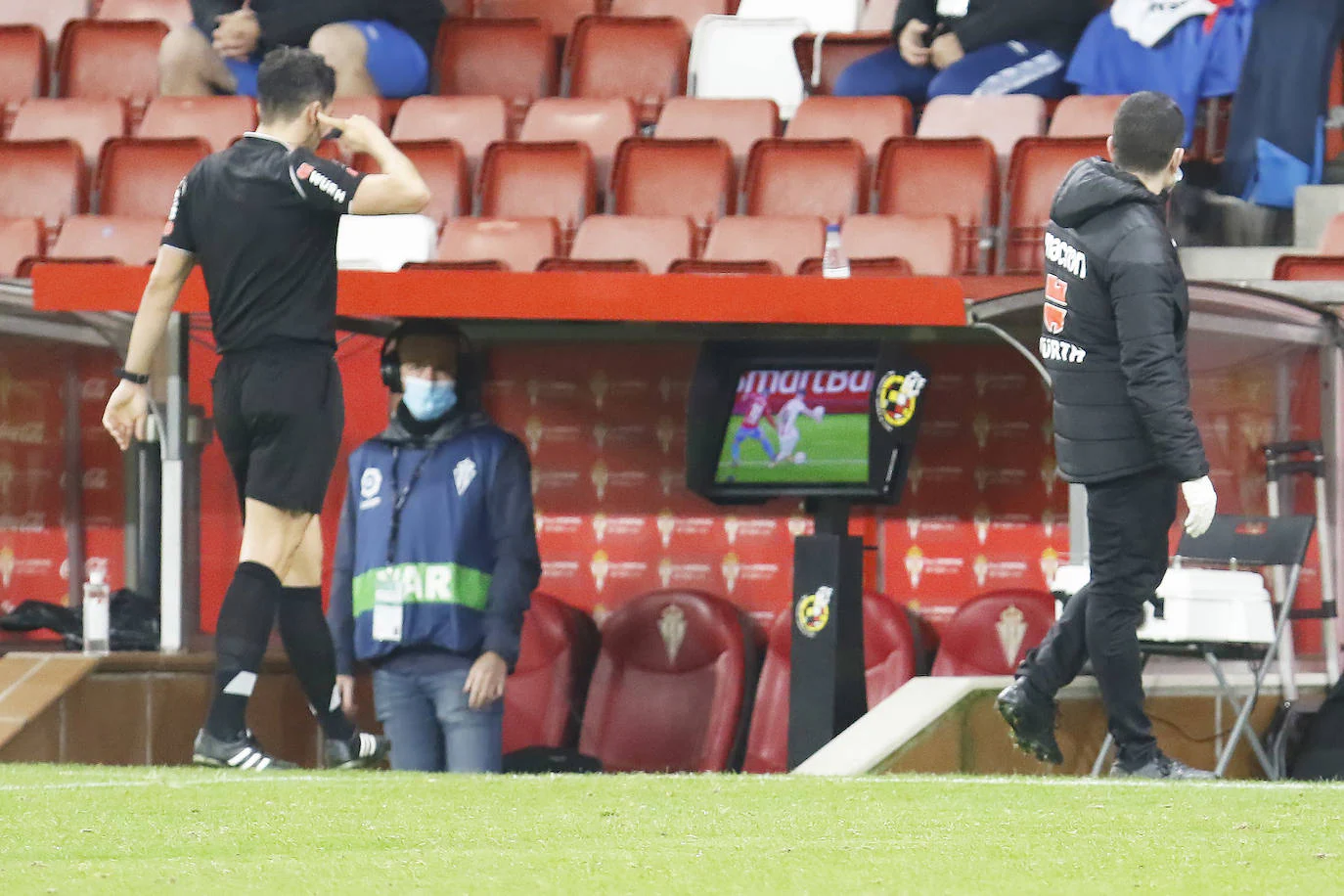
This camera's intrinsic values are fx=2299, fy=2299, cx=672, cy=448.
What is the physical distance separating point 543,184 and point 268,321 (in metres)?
3.99

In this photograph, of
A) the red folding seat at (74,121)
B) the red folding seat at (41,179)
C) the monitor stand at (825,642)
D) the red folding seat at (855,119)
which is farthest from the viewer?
the red folding seat at (74,121)

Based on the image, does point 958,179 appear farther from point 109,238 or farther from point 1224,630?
point 109,238

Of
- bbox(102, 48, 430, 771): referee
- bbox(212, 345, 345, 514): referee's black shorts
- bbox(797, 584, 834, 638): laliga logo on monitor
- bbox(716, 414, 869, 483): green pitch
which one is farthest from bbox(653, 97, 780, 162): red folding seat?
bbox(212, 345, 345, 514): referee's black shorts

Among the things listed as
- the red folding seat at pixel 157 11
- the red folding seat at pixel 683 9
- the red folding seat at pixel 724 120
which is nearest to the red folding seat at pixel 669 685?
the red folding seat at pixel 724 120

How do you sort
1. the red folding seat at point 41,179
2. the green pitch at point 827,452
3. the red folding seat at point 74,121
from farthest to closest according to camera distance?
the red folding seat at point 74,121
the red folding seat at point 41,179
the green pitch at point 827,452

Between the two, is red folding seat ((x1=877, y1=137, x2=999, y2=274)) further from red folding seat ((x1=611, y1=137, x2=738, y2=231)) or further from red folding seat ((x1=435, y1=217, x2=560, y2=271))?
red folding seat ((x1=435, y1=217, x2=560, y2=271))

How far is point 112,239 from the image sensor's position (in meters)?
9.82

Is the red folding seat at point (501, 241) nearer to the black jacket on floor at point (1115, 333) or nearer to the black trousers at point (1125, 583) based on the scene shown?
the black jacket on floor at point (1115, 333)

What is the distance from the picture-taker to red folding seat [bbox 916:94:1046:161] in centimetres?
995

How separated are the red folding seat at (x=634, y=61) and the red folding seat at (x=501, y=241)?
6.46ft

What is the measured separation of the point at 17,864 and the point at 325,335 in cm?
252

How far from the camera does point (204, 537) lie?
31.7 feet

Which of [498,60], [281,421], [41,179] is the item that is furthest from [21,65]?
[281,421]

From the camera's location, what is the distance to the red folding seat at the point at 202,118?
10.8 m
